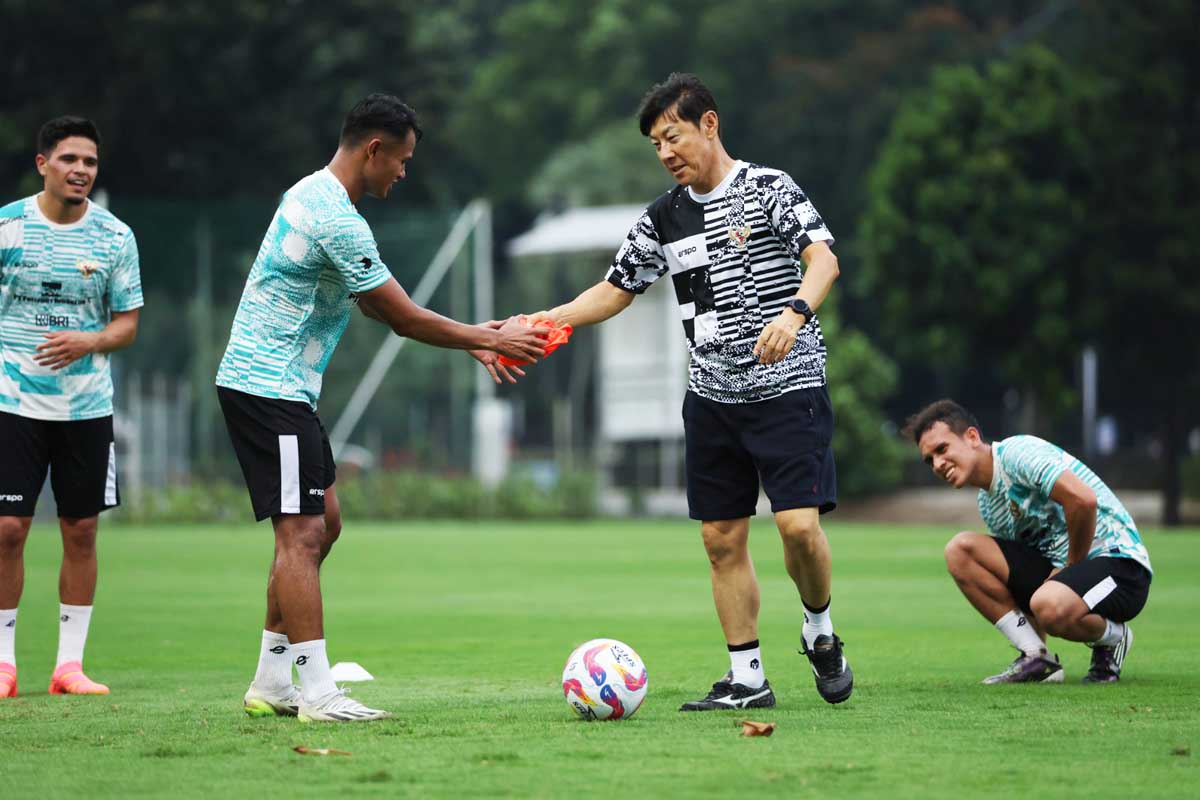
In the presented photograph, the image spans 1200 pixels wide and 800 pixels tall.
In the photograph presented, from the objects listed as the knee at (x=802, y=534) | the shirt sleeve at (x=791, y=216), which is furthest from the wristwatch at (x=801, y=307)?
the knee at (x=802, y=534)

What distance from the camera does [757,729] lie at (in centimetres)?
687

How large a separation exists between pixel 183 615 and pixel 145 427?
66.9ft

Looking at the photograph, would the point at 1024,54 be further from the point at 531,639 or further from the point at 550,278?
the point at 531,639

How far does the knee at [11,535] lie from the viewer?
8875mm

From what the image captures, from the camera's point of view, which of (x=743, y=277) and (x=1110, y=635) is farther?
(x=1110, y=635)

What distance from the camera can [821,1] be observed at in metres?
55.2

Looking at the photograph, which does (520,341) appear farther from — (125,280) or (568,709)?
(125,280)

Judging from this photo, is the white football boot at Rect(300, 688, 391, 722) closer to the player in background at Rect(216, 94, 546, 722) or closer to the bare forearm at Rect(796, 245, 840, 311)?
the player in background at Rect(216, 94, 546, 722)

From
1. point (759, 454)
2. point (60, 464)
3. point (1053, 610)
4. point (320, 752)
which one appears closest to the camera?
point (320, 752)

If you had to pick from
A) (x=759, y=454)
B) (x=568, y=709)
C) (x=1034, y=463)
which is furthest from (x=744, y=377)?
(x=1034, y=463)

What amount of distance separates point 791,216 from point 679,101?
2.24 feet

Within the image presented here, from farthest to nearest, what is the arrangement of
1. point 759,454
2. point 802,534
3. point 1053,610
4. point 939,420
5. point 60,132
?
point 60,132 → point 939,420 → point 1053,610 → point 759,454 → point 802,534

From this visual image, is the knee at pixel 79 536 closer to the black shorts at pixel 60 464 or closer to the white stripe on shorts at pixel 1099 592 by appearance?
the black shorts at pixel 60 464

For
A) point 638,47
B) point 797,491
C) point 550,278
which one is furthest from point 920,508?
point 797,491
